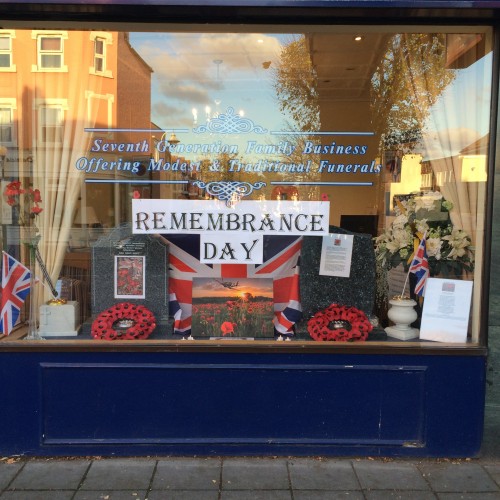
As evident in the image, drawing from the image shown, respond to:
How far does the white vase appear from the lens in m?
3.80

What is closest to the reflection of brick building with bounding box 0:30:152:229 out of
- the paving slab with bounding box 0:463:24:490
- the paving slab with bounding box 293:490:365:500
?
the paving slab with bounding box 0:463:24:490

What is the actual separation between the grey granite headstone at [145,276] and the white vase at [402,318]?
171 centimetres

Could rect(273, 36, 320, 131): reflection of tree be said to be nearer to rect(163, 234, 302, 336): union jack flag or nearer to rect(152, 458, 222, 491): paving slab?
rect(163, 234, 302, 336): union jack flag

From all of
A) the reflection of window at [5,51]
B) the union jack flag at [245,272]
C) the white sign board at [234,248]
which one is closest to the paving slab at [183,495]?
the union jack flag at [245,272]

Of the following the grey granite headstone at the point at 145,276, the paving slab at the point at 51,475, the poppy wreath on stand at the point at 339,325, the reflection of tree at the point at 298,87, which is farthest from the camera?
the reflection of tree at the point at 298,87

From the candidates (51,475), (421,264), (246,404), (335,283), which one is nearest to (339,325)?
(335,283)

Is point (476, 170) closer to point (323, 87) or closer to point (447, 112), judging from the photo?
point (447, 112)

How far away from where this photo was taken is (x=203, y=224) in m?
3.82

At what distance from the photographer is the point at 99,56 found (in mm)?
3910

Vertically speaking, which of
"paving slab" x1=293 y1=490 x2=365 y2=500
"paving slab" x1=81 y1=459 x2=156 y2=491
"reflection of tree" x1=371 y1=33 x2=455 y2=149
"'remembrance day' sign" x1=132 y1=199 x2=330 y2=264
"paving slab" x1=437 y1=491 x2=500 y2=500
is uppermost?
"reflection of tree" x1=371 y1=33 x2=455 y2=149

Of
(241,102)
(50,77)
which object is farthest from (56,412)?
(241,102)

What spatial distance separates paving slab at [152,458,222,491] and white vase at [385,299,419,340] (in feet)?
5.11

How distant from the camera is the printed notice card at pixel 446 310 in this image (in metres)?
3.66

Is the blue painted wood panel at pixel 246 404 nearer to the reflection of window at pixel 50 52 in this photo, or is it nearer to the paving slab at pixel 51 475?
the paving slab at pixel 51 475
